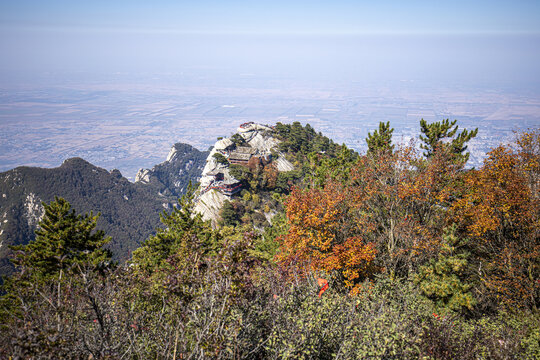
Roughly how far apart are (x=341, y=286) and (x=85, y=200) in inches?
3172

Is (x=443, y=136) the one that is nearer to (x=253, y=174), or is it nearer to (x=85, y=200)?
(x=253, y=174)

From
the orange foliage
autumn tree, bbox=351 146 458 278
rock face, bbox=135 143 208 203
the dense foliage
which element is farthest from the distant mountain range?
autumn tree, bbox=351 146 458 278

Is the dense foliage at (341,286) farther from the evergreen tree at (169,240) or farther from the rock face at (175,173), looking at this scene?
the rock face at (175,173)

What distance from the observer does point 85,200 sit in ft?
254

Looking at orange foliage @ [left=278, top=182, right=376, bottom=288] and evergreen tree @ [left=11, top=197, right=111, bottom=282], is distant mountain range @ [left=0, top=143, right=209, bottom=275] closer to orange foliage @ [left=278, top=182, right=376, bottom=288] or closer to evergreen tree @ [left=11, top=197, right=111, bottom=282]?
evergreen tree @ [left=11, top=197, right=111, bottom=282]

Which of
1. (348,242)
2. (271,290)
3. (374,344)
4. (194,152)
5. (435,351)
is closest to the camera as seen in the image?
(374,344)

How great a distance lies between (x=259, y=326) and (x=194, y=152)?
129728 millimetres

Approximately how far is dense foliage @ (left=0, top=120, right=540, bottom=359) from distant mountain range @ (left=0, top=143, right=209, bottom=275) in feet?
173

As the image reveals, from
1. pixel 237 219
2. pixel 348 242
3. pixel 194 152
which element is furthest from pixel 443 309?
pixel 194 152

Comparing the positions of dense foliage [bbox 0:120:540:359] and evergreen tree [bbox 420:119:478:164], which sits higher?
evergreen tree [bbox 420:119:478:164]

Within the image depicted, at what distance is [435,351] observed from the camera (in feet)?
23.1

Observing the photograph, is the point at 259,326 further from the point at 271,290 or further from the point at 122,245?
the point at 122,245

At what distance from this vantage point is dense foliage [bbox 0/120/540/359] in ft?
19.7

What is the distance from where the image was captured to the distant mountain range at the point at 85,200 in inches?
2502
